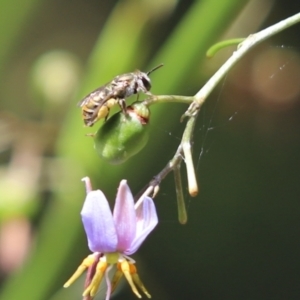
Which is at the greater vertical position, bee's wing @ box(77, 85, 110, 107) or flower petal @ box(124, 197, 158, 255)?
bee's wing @ box(77, 85, 110, 107)

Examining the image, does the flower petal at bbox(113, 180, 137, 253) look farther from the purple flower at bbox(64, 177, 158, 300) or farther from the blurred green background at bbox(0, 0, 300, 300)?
the blurred green background at bbox(0, 0, 300, 300)

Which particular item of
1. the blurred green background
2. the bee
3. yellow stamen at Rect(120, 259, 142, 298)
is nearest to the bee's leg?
the bee

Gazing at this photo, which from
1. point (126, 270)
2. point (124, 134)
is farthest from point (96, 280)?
point (124, 134)

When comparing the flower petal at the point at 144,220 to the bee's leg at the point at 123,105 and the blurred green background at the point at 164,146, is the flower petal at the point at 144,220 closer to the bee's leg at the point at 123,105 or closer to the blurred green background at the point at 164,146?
the bee's leg at the point at 123,105

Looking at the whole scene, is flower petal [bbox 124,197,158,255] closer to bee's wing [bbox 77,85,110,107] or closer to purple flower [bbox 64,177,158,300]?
purple flower [bbox 64,177,158,300]

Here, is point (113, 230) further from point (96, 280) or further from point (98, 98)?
point (98, 98)

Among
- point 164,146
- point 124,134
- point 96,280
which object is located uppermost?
point 164,146

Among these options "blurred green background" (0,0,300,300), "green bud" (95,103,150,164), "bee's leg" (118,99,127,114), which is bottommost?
"green bud" (95,103,150,164)

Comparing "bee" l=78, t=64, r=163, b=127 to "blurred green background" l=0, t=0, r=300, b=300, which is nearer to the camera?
"bee" l=78, t=64, r=163, b=127
